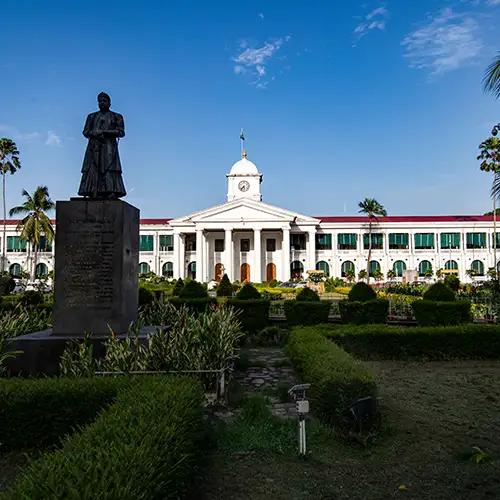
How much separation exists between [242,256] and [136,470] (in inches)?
2073

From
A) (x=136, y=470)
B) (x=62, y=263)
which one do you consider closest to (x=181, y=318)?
(x=62, y=263)

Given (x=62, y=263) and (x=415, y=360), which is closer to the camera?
(x=62, y=263)

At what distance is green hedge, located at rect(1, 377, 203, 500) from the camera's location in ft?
7.32

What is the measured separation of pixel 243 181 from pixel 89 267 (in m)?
52.0

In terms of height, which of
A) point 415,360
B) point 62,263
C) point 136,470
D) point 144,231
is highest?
point 144,231

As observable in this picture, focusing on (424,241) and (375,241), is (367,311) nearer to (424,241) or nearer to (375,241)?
(375,241)

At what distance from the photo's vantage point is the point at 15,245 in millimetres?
55906

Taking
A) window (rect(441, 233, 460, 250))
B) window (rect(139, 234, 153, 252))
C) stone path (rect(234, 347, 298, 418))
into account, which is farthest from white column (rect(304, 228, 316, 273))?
stone path (rect(234, 347, 298, 418))

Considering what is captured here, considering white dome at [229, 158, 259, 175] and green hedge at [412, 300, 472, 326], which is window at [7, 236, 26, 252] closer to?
white dome at [229, 158, 259, 175]

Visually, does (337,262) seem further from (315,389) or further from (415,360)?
(315,389)

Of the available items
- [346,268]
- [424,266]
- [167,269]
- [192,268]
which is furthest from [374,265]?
[167,269]

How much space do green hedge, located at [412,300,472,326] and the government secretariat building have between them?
3741cm

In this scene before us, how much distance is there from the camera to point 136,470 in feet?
7.99

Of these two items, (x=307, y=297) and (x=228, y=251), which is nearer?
(x=307, y=297)
